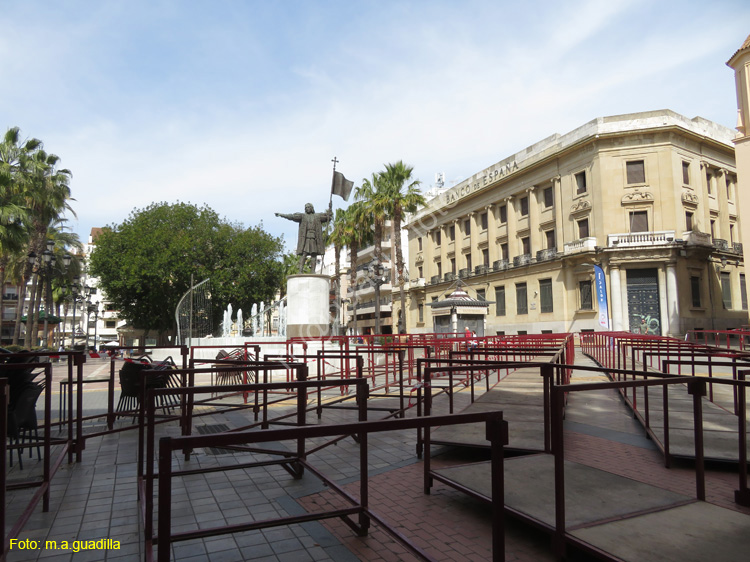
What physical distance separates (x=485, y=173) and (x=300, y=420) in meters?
43.1

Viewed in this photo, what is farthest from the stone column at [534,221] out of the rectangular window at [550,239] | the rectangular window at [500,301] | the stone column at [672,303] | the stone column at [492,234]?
the stone column at [672,303]

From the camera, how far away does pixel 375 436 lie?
22.9 ft

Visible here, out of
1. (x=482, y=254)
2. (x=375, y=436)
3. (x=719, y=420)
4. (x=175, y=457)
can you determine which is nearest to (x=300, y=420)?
(x=175, y=457)

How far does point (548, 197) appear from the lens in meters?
38.6

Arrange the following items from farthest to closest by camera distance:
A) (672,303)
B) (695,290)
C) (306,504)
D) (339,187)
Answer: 1. (695,290)
2. (672,303)
3. (339,187)
4. (306,504)

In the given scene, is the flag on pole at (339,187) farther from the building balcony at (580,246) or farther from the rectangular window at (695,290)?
the rectangular window at (695,290)

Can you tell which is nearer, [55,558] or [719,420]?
[55,558]

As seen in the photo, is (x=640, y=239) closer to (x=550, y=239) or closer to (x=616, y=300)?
(x=616, y=300)

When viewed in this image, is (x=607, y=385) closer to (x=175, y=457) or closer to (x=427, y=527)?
(x=427, y=527)

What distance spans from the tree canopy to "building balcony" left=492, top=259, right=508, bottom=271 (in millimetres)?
18416

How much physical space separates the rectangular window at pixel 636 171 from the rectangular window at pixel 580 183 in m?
2.86

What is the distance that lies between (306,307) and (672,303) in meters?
25.8

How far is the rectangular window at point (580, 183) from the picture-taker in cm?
3528

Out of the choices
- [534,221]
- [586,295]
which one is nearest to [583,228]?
[534,221]
